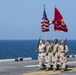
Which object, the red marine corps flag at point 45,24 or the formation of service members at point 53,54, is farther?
the red marine corps flag at point 45,24

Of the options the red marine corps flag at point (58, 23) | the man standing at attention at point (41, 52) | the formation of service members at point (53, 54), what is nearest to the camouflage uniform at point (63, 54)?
the formation of service members at point (53, 54)

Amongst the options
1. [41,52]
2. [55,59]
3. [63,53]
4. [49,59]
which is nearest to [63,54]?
[63,53]

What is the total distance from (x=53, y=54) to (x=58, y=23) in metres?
2.22

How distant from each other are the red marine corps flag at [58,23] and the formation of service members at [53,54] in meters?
1.32

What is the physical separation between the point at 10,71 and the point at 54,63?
2513mm

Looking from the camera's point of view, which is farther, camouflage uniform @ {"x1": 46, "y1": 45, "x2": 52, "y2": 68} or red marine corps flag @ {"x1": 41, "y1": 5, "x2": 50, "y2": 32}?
red marine corps flag @ {"x1": 41, "y1": 5, "x2": 50, "y2": 32}

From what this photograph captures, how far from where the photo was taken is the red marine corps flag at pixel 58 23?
26.0m

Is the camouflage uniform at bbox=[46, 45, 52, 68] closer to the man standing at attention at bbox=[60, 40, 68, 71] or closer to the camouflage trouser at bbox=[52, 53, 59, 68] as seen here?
the camouflage trouser at bbox=[52, 53, 59, 68]

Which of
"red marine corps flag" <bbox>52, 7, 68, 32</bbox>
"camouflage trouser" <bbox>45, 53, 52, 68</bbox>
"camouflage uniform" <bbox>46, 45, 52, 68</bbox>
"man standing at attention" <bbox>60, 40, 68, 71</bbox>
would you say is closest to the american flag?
"red marine corps flag" <bbox>52, 7, 68, 32</bbox>

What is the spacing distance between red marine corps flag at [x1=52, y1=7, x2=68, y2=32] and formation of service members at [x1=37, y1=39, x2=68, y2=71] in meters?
1.32

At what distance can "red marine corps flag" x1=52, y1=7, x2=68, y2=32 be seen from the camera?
2605cm

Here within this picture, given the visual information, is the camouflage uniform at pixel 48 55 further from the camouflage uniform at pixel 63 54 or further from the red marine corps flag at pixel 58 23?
the red marine corps flag at pixel 58 23

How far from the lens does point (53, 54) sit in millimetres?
25000

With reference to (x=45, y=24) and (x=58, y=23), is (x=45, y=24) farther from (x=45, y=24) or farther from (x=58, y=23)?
(x=58, y=23)
